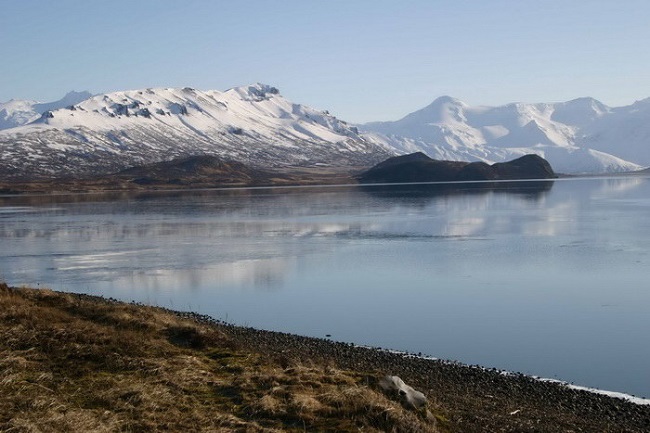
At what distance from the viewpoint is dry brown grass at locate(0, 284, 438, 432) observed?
12.8m

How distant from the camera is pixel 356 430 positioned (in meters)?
13.0

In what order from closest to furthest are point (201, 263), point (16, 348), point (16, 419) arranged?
point (16, 419) → point (16, 348) → point (201, 263)

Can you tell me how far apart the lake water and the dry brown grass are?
8945 mm

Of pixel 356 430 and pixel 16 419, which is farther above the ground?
pixel 16 419

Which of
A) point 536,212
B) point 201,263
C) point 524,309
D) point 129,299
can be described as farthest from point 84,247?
point 536,212

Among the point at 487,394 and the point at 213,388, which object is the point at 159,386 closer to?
the point at 213,388

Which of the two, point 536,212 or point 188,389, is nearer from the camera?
point 188,389

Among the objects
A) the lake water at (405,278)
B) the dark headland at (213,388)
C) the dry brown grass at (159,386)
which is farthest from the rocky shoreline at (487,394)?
the dry brown grass at (159,386)

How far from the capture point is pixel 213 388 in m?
15.2

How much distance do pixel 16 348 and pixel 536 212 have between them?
7933cm

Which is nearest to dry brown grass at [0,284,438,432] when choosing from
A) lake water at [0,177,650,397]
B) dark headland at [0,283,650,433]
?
dark headland at [0,283,650,433]

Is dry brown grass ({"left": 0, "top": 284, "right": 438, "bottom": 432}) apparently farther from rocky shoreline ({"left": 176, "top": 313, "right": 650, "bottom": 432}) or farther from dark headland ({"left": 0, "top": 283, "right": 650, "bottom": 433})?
rocky shoreline ({"left": 176, "top": 313, "right": 650, "bottom": 432})

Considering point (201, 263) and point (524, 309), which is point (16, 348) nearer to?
point (524, 309)

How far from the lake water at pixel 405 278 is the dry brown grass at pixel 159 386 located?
8.95 meters
